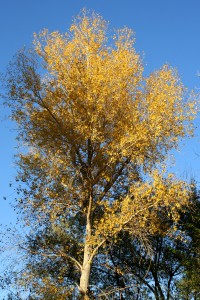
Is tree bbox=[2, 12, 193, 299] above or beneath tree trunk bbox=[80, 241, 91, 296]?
above

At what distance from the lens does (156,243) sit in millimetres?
17766

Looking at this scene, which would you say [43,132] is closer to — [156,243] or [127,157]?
A: [127,157]

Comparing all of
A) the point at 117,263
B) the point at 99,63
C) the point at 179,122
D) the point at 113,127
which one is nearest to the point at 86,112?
the point at 113,127

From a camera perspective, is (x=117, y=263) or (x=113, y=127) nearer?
(x=113, y=127)

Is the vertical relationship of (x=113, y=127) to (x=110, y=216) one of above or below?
above

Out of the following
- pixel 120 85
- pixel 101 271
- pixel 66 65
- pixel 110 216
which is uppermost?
pixel 66 65

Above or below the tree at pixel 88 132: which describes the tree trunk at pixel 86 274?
below

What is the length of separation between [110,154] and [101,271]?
7.84m

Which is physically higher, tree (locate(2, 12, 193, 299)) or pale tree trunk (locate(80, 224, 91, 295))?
tree (locate(2, 12, 193, 299))

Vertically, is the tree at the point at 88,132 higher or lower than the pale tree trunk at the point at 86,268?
higher

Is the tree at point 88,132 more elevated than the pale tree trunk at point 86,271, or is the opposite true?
the tree at point 88,132

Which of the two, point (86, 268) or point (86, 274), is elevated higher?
point (86, 268)

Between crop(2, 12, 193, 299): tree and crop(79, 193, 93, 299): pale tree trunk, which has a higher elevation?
crop(2, 12, 193, 299): tree

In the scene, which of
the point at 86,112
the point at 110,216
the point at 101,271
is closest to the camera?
the point at 110,216
